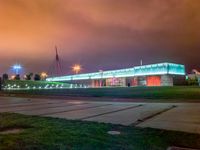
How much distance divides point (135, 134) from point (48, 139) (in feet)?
6.58

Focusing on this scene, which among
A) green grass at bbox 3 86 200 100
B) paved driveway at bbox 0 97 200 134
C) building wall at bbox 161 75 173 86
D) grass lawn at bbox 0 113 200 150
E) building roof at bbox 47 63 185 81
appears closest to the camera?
grass lawn at bbox 0 113 200 150

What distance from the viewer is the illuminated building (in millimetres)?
61562


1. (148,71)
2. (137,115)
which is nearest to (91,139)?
(137,115)

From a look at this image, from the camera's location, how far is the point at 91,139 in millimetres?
5059

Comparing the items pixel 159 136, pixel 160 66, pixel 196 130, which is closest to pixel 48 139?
pixel 159 136

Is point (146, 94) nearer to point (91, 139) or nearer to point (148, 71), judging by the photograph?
point (91, 139)

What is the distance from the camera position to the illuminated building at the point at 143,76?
202 ft

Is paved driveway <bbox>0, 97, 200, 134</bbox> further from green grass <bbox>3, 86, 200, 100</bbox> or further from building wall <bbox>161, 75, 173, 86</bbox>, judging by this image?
building wall <bbox>161, 75, 173, 86</bbox>

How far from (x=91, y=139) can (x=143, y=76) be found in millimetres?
63188

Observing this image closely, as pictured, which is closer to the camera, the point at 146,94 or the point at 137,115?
the point at 137,115

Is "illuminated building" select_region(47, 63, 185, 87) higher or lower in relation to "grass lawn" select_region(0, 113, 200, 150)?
higher

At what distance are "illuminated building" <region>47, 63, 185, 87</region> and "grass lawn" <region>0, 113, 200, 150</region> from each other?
Answer: 56.8 metres

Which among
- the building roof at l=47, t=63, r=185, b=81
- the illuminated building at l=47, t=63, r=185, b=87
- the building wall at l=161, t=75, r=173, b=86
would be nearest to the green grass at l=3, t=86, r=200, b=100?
the building wall at l=161, t=75, r=173, b=86

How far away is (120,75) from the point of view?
7306 centimetres
